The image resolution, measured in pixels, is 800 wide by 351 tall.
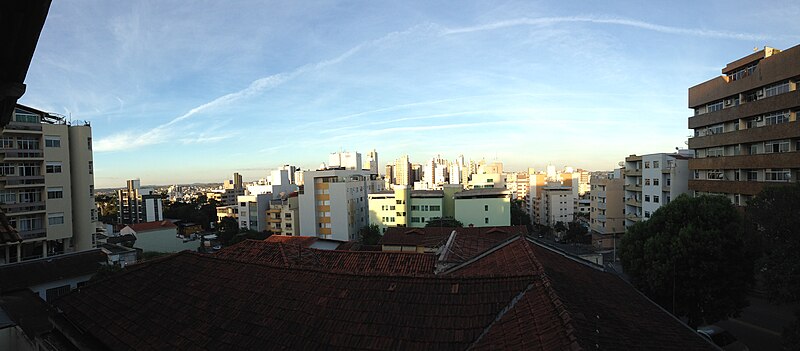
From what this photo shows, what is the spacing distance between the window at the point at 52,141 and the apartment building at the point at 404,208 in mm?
30725

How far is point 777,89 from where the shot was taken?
22.4m

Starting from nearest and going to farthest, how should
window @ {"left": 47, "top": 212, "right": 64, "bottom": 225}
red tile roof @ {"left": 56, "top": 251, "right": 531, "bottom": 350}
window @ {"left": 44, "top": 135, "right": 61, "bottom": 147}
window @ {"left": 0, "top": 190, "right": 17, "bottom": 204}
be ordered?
1. red tile roof @ {"left": 56, "top": 251, "right": 531, "bottom": 350}
2. window @ {"left": 0, "top": 190, "right": 17, "bottom": 204}
3. window @ {"left": 47, "top": 212, "right": 64, "bottom": 225}
4. window @ {"left": 44, "top": 135, "right": 61, "bottom": 147}

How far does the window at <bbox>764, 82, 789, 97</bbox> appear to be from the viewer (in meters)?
21.8

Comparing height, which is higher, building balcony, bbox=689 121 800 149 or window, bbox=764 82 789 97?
window, bbox=764 82 789 97

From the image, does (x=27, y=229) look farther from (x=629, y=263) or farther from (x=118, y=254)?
(x=629, y=263)

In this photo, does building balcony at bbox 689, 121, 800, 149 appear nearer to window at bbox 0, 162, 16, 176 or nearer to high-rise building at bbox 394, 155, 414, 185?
window at bbox 0, 162, 16, 176

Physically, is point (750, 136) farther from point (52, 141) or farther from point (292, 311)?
point (52, 141)

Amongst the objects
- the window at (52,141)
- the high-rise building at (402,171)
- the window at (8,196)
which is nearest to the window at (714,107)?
the window at (52,141)

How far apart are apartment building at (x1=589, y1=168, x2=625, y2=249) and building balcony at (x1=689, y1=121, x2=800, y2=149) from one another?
1291cm

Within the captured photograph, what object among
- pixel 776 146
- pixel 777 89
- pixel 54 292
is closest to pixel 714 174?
pixel 776 146

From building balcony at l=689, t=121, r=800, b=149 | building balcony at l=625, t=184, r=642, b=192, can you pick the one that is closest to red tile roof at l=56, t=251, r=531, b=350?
building balcony at l=689, t=121, r=800, b=149

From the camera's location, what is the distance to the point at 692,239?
568 inches

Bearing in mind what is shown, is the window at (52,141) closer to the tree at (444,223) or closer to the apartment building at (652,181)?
the tree at (444,223)

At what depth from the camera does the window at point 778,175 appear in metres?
21.5
